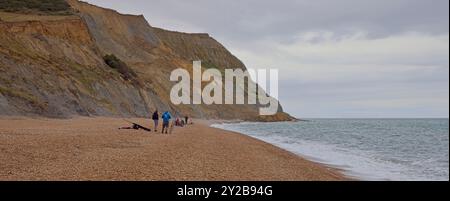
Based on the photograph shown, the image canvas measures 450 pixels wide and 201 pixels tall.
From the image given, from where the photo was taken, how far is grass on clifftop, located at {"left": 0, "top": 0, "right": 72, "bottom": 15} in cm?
6856

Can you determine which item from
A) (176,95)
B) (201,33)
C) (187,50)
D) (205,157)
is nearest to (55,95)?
(205,157)

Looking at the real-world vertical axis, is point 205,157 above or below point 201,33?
below

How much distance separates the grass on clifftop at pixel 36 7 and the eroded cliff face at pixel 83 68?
112 inches

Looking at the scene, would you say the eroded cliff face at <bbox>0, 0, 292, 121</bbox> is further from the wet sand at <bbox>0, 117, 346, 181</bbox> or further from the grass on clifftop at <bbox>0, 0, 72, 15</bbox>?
the wet sand at <bbox>0, 117, 346, 181</bbox>

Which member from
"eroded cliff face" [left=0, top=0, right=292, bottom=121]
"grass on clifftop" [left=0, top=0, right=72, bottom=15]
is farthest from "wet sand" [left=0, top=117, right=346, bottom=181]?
"grass on clifftop" [left=0, top=0, right=72, bottom=15]

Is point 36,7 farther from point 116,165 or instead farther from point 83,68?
point 116,165

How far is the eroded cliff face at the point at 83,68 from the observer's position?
3828 centimetres

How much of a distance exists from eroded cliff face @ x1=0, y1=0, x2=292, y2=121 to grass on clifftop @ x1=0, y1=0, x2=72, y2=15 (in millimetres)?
2850

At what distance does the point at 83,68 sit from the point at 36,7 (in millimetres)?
22837

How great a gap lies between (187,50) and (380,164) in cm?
13689

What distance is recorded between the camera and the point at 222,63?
16150 cm

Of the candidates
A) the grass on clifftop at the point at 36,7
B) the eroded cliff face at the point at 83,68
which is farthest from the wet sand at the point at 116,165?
the grass on clifftop at the point at 36,7

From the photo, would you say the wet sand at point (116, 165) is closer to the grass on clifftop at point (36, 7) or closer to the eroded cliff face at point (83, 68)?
the eroded cliff face at point (83, 68)
